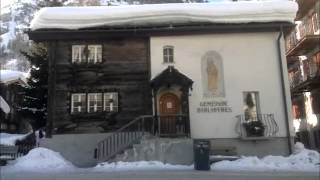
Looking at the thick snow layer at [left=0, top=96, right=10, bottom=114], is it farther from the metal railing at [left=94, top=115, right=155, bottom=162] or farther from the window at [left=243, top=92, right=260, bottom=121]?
the window at [left=243, top=92, right=260, bottom=121]

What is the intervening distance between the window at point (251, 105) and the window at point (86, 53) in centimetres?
789

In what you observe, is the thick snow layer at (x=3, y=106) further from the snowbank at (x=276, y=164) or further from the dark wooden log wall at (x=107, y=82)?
the dark wooden log wall at (x=107, y=82)

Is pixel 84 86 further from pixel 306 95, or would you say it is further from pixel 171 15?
pixel 306 95

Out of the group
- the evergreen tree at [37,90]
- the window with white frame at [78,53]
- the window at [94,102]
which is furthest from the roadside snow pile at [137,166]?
the evergreen tree at [37,90]

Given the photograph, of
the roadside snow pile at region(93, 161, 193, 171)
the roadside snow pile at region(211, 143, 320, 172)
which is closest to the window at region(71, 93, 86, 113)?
the roadside snow pile at region(93, 161, 193, 171)

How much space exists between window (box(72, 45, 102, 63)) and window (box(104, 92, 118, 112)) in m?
1.95

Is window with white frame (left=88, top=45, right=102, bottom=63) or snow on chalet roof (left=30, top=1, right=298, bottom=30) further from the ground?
snow on chalet roof (left=30, top=1, right=298, bottom=30)

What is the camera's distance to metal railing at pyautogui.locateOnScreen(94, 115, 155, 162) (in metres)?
19.7

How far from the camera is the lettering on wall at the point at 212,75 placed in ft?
73.7

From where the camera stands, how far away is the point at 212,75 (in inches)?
894

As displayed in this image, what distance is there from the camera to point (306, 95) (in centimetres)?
3195

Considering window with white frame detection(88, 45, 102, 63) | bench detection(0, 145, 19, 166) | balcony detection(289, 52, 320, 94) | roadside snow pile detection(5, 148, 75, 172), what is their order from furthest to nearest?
balcony detection(289, 52, 320, 94) < window with white frame detection(88, 45, 102, 63) < roadside snow pile detection(5, 148, 75, 172) < bench detection(0, 145, 19, 166)

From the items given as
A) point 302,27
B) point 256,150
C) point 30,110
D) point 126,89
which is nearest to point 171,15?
point 126,89

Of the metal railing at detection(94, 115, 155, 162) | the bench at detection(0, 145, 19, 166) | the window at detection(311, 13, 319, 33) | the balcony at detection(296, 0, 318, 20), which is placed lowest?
the bench at detection(0, 145, 19, 166)
